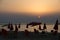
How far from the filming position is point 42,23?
30.1ft

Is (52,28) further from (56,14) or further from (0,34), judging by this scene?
(0,34)

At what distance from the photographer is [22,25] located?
926 cm

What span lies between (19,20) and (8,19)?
308mm

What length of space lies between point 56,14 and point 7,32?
1.41 metres

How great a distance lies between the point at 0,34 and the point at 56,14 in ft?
5.33

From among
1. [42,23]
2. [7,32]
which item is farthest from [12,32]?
[42,23]

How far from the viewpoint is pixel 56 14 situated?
31.2 feet

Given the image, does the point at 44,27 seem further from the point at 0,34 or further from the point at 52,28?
the point at 0,34

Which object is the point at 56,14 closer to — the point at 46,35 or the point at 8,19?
the point at 46,35

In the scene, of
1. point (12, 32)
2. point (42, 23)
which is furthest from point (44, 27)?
point (12, 32)

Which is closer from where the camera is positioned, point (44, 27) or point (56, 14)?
point (44, 27)

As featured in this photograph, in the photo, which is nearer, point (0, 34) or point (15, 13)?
point (0, 34)

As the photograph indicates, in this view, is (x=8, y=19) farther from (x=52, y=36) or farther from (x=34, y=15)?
(x=52, y=36)

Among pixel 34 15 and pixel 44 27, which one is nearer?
pixel 44 27
